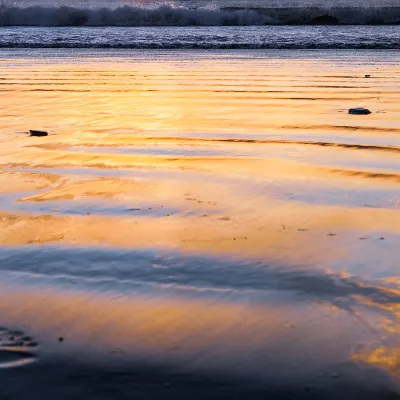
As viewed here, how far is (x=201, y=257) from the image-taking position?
2.20 metres

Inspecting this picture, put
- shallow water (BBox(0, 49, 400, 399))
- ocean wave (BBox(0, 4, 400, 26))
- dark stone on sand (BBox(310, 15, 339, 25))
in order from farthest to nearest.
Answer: dark stone on sand (BBox(310, 15, 339, 25)) < ocean wave (BBox(0, 4, 400, 26)) < shallow water (BBox(0, 49, 400, 399))

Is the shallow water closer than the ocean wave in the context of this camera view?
Yes

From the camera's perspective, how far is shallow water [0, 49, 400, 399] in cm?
145

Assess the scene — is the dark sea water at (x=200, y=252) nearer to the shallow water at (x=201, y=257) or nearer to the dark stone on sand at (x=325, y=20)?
the shallow water at (x=201, y=257)

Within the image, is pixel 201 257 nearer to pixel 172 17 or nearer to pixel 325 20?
pixel 172 17

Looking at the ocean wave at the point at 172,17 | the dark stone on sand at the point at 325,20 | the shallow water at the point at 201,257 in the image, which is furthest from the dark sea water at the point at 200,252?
the dark stone on sand at the point at 325,20

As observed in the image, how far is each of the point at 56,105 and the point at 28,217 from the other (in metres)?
3.95

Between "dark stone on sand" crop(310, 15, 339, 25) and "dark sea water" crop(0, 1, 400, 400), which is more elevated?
"dark stone on sand" crop(310, 15, 339, 25)

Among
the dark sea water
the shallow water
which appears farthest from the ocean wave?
the shallow water

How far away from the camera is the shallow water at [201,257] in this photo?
145 cm

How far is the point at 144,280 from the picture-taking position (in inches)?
78.0

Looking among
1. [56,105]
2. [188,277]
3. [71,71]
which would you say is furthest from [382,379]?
[71,71]

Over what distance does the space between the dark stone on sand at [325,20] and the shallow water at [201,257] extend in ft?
82.9

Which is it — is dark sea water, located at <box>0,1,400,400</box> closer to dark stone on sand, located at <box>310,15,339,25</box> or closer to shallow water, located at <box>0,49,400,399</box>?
shallow water, located at <box>0,49,400,399</box>
